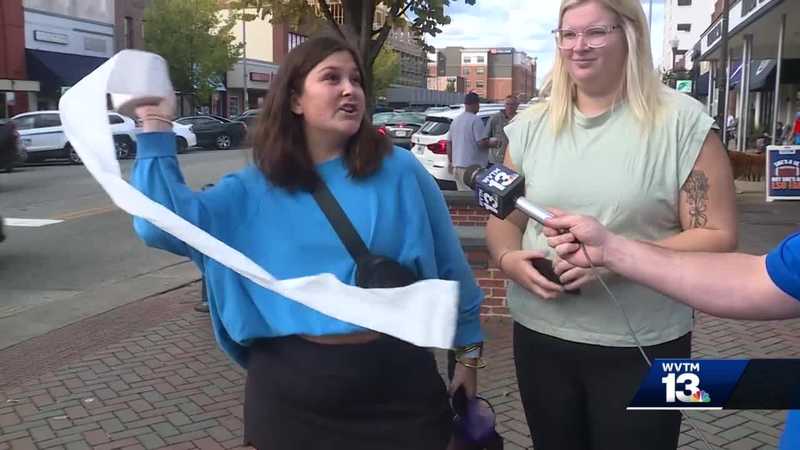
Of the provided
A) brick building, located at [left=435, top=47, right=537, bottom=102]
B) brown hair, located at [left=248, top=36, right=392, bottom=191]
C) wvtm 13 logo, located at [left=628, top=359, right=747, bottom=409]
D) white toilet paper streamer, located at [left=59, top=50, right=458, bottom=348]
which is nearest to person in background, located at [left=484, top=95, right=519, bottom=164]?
brown hair, located at [left=248, top=36, right=392, bottom=191]

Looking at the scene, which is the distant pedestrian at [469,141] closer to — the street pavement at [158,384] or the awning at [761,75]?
the street pavement at [158,384]

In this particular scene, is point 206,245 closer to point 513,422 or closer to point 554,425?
point 554,425

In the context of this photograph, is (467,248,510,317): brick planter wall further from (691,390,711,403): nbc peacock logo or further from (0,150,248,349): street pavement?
(691,390,711,403): nbc peacock logo

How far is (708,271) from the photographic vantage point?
1.53m

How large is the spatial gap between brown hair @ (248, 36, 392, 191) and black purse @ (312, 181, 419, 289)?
7cm

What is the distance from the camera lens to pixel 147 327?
21.0 feet

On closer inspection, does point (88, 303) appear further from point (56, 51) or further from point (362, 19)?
point (56, 51)

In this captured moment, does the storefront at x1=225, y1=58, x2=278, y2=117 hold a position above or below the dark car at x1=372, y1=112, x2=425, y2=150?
above

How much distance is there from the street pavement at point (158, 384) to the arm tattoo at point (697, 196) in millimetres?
2277

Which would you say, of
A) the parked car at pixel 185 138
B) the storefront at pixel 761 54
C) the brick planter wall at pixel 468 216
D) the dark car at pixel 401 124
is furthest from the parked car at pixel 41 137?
the storefront at pixel 761 54

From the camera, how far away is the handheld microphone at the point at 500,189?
1.88 m

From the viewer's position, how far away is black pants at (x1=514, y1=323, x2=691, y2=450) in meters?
2.14

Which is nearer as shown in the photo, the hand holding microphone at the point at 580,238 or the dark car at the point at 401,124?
the hand holding microphone at the point at 580,238

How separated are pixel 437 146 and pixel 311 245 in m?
12.0
